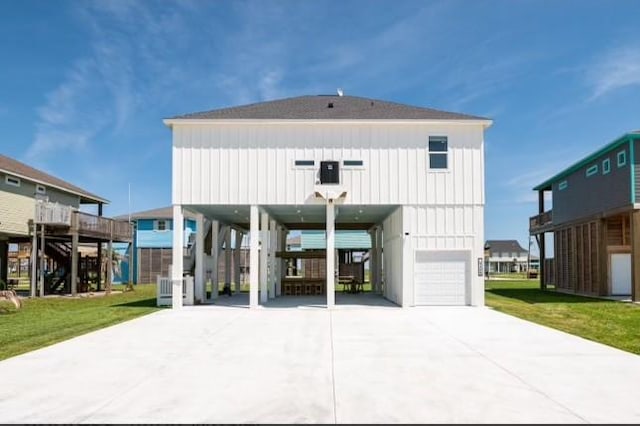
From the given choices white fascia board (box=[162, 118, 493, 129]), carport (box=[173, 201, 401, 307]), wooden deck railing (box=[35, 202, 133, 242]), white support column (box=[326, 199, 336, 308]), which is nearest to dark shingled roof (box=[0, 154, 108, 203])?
wooden deck railing (box=[35, 202, 133, 242])

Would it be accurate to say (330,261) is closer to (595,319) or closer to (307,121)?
(307,121)

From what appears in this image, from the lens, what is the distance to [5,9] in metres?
16.1

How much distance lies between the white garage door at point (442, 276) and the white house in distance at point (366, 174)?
3 cm

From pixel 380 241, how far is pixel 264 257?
8.50 m

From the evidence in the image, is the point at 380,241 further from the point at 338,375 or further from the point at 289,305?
the point at 338,375

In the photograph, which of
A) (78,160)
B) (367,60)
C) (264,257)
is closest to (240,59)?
(367,60)

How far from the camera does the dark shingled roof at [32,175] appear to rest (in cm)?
2444

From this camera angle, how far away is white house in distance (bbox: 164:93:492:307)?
57.3ft

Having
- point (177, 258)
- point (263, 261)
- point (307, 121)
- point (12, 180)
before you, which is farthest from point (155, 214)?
point (307, 121)

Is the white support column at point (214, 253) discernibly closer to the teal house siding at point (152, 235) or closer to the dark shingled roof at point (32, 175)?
the dark shingled roof at point (32, 175)

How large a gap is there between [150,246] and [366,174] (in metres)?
29.9

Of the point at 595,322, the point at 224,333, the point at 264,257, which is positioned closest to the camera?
the point at 224,333

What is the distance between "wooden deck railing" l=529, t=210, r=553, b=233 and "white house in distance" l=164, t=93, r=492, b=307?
634 inches

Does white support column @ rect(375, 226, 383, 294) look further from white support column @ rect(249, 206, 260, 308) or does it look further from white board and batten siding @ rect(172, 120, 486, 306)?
white support column @ rect(249, 206, 260, 308)
